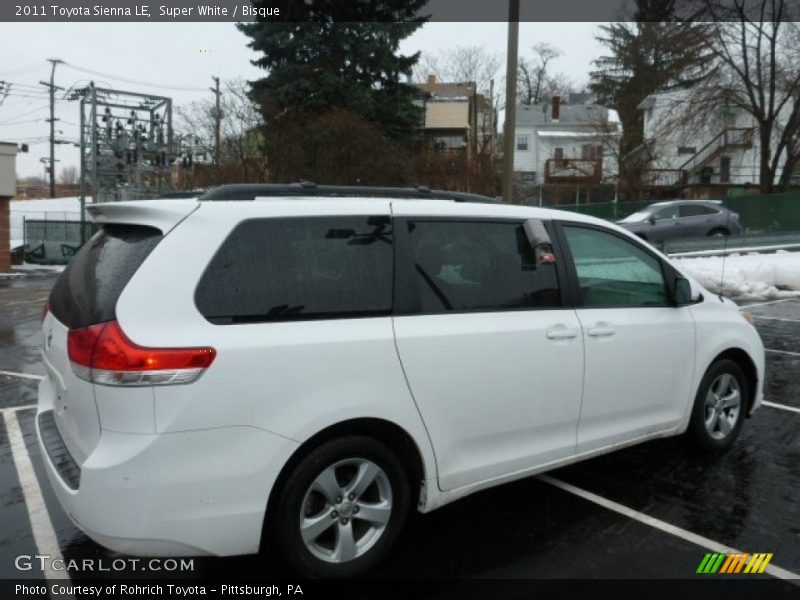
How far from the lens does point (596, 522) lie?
383cm

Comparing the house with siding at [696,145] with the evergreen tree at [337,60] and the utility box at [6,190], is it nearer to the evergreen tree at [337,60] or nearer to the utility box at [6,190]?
the evergreen tree at [337,60]

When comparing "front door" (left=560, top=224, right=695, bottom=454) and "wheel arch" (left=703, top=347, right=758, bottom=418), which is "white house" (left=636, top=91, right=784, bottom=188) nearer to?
"wheel arch" (left=703, top=347, right=758, bottom=418)

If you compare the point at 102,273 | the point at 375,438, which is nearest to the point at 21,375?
the point at 102,273

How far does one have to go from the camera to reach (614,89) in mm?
50594

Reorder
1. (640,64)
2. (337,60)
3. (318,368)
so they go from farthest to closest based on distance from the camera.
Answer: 1. (640,64)
2. (337,60)
3. (318,368)

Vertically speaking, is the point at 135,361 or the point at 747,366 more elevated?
the point at 135,361

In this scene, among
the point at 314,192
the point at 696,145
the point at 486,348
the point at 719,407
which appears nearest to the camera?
the point at 486,348

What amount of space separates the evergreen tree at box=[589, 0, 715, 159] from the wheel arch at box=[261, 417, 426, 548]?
40.0m

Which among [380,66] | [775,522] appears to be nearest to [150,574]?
[775,522]

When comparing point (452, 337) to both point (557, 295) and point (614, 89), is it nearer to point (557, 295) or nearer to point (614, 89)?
point (557, 295)

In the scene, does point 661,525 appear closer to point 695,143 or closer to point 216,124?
point 216,124

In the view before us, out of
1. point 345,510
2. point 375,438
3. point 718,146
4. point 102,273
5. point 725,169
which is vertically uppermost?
point 718,146

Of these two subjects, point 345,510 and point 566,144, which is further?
point 566,144

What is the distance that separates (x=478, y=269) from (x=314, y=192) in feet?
3.08
